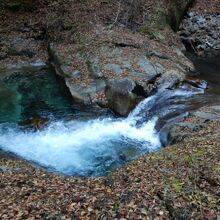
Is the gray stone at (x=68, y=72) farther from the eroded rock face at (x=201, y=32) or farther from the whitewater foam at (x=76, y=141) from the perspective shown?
the eroded rock face at (x=201, y=32)

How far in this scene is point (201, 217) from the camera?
6977 mm

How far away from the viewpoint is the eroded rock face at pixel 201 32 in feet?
76.4

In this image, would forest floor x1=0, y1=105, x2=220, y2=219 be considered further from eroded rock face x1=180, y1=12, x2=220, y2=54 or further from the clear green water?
eroded rock face x1=180, y1=12, x2=220, y2=54

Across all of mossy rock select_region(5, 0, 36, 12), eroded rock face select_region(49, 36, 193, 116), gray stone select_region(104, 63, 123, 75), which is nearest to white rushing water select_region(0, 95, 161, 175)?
eroded rock face select_region(49, 36, 193, 116)

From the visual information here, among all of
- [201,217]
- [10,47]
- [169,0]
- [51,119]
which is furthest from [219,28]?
[201,217]

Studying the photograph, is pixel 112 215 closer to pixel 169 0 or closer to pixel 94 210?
pixel 94 210

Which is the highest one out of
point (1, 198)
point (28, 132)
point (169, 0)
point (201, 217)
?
point (169, 0)

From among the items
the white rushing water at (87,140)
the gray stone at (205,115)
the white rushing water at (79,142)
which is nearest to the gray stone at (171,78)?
the white rushing water at (87,140)

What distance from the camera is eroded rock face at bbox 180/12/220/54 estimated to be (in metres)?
23.3

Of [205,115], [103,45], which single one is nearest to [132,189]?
[205,115]

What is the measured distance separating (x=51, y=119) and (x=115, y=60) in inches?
179

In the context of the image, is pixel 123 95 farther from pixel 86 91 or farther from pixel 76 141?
pixel 76 141

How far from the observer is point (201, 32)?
24.0 metres

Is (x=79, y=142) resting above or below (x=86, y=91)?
below
